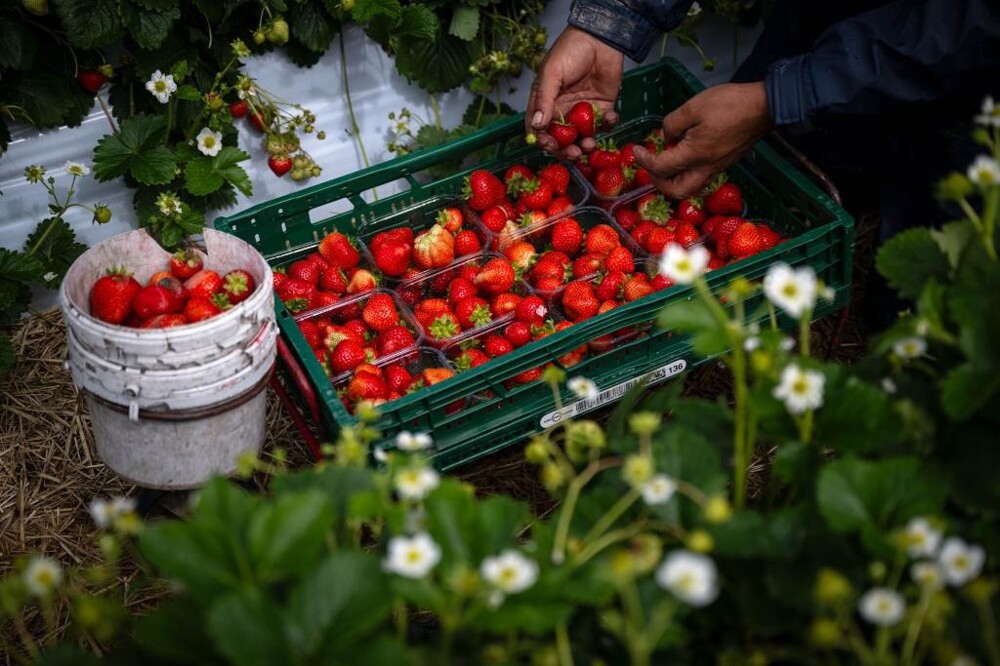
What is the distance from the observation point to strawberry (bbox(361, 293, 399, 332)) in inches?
84.0

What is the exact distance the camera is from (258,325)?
1771 millimetres

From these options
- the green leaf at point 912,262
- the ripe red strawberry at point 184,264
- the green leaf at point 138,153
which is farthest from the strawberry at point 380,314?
the green leaf at point 912,262

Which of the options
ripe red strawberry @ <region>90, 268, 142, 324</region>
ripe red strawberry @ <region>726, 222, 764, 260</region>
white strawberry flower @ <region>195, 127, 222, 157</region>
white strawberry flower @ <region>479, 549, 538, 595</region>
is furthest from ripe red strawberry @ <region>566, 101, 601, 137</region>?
white strawberry flower @ <region>479, 549, 538, 595</region>

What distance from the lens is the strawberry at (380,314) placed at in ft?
7.00

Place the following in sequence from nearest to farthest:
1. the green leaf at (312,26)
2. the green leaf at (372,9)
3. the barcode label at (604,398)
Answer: the barcode label at (604,398)
the green leaf at (372,9)
the green leaf at (312,26)

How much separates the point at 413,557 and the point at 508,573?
84 millimetres

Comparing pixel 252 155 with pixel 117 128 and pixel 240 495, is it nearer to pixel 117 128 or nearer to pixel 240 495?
pixel 117 128

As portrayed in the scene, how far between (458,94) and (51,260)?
1121 mm

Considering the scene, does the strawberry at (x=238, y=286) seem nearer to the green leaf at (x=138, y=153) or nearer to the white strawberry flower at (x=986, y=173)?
the green leaf at (x=138, y=153)

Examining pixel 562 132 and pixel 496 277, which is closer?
pixel 496 277

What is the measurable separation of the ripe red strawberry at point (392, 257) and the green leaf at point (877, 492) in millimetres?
1368

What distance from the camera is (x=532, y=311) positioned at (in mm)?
2092

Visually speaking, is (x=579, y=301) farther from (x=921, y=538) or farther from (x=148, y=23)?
(x=921, y=538)

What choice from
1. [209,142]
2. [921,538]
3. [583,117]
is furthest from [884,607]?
[209,142]
